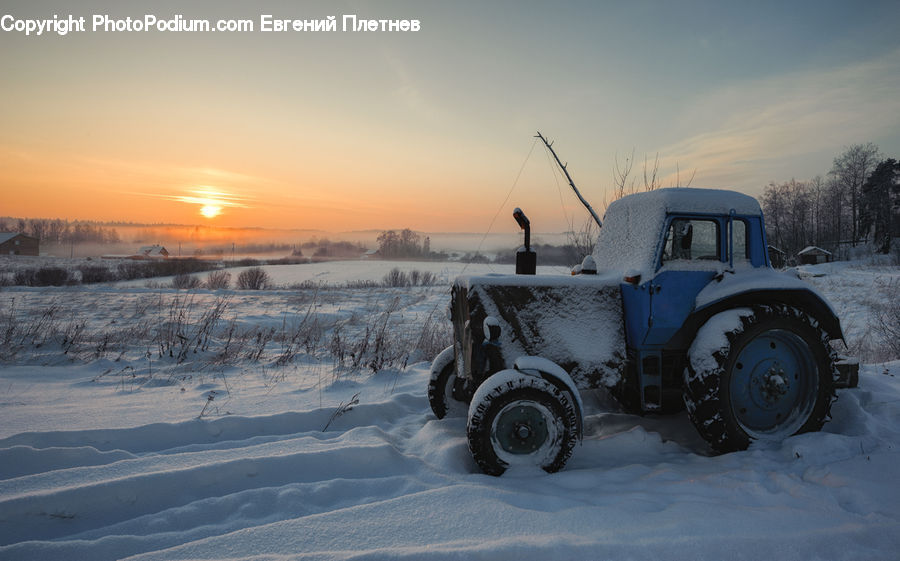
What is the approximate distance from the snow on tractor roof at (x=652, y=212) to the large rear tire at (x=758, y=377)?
2.51ft

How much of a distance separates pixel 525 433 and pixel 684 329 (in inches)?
67.2

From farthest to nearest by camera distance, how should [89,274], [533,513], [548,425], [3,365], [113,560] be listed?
[89,274] → [3,365] → [548,425] → [533,513] → [113,560]

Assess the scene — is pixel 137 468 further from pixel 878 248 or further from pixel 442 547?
pixel 878 248

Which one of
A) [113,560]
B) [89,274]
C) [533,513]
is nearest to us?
[113,560]

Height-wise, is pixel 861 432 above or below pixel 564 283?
below

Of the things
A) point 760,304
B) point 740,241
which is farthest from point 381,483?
point 740,241

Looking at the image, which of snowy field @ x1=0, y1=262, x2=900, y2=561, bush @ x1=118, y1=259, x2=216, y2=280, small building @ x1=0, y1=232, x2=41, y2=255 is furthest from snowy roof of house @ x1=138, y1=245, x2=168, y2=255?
snowy field @ x1=0, y1=262, x2=900, y2=561

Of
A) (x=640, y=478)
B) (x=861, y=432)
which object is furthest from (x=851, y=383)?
(x=640, y=478)

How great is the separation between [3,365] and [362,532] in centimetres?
626

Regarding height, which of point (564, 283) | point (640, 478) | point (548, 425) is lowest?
point (640, 478)

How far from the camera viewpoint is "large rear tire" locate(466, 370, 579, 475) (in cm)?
317

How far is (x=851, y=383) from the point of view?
397cm

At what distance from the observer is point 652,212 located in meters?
3.87

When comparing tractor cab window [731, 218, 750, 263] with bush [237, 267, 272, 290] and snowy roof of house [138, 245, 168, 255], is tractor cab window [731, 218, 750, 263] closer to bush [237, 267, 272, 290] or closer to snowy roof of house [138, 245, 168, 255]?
bush [237, 267, 272, 290]
